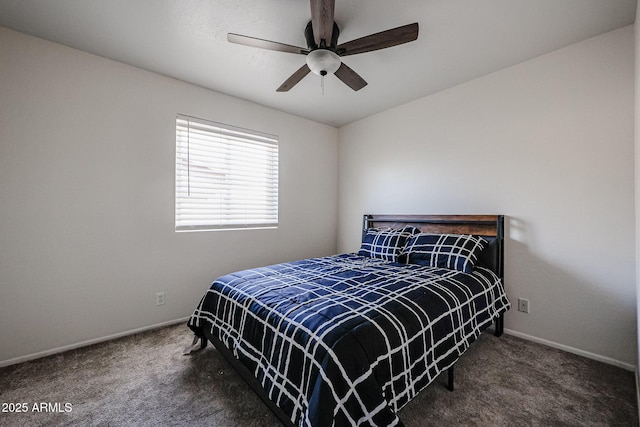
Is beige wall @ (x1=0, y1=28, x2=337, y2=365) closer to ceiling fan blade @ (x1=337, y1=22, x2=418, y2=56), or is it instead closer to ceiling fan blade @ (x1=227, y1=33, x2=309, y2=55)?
ceiling fan blade @ (x1=227, y1=33, x2=309, y2=55)

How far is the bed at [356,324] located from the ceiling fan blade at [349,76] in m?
1.60

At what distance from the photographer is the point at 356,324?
4.13 feet

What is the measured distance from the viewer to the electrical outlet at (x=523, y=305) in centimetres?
237

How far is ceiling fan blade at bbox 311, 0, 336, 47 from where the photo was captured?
140cm

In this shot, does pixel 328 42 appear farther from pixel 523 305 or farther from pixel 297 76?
pixel 523 305

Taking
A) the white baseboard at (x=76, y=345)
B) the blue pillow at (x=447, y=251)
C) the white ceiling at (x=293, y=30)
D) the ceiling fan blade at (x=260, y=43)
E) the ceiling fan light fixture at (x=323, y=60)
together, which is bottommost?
the white baseboard at (x=76, y=345)

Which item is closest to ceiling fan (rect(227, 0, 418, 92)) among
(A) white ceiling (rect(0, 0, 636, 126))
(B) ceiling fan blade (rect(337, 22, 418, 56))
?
(B) ceiling fan blade (rect(337, 22, 418, 56))

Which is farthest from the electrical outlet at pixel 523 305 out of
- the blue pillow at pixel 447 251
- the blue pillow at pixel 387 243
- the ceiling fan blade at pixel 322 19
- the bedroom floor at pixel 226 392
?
the ceiling fan blade at pixel 322 19

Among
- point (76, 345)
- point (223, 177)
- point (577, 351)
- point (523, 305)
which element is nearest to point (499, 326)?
point (523, 305)

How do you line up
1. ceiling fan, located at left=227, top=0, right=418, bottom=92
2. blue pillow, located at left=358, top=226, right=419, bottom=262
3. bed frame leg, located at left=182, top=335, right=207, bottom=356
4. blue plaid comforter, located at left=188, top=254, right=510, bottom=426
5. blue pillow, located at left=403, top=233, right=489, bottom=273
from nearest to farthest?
blue plaid comforter, located at left=188, top=254, right=510, bottom=426
ceiling fan, located at left=227, top=0, right=418, bottom=92
bed frame leg, located at left=182, top=335, right=207, bottom=356
blue pillow, located at left=403, top=233, right=489, bottom=273
blue pillow, located at left=358, top=226, right=419, bottom=262

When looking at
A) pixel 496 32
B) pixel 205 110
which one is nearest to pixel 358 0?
pixel 496 32

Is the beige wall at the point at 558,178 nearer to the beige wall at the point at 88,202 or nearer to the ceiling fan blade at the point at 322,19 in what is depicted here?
the ceiling fan blade at the point at 322,19

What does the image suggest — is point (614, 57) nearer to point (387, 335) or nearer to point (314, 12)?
point (314, 12)

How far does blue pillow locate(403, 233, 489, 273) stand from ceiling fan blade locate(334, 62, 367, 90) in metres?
1.63
